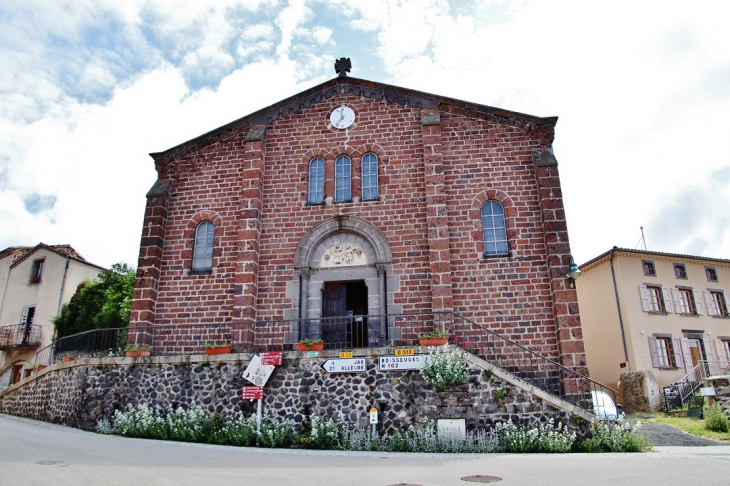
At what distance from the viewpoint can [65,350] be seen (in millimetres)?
16062

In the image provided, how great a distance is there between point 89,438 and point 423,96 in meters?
11.9

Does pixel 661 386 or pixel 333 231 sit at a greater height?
pixel 333 231

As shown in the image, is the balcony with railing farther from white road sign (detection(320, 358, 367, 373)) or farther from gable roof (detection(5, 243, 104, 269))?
white road sign (detection(320, 358, 367, 373))

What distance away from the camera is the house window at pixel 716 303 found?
24.9m

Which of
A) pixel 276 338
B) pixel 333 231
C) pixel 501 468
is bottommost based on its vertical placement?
pixel 501 468

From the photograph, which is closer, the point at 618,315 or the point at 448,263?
the point at 448,263

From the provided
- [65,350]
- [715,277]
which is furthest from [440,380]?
[715,277]

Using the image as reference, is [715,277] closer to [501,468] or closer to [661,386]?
[661,386]

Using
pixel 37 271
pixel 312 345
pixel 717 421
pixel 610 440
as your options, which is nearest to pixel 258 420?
pixel 312 345

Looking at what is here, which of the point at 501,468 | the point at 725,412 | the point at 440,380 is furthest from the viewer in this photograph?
the point at 725,412

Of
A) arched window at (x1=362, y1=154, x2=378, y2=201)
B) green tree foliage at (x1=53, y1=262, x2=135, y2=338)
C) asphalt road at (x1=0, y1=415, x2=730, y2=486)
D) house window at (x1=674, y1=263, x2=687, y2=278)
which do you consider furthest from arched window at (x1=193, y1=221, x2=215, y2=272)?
house window at (x1=674, y1=263, x2=687, y2=278)

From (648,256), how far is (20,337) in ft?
99.0

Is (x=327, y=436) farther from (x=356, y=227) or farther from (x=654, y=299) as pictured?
(x=654, y=299)

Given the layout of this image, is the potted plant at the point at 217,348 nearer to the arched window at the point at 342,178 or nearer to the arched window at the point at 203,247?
the arched window at the point at 203,247
